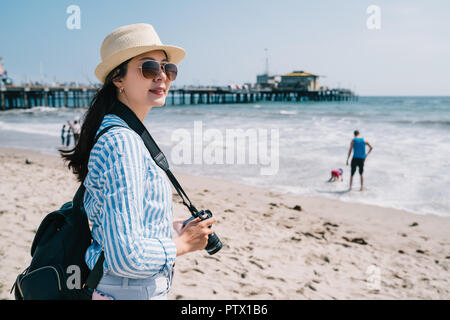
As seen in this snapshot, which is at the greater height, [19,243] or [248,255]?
[19,243]

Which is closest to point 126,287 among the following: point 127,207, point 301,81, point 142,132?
point 127,207

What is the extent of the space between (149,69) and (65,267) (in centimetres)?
79

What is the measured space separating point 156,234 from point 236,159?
12.1 metres

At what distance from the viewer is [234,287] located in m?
3.87

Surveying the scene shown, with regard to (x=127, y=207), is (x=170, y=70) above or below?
above

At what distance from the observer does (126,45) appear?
136 centimetres

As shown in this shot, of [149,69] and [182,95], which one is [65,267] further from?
[182,95]

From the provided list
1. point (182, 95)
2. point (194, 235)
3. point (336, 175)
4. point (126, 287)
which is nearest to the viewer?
point (126, 287)

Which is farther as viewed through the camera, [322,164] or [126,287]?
[322,164]

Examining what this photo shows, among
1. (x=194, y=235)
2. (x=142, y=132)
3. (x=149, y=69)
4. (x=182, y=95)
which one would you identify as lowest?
(x=194, y=235)

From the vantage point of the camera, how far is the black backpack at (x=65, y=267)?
1269 mm

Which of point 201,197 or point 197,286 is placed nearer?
point 197,286
